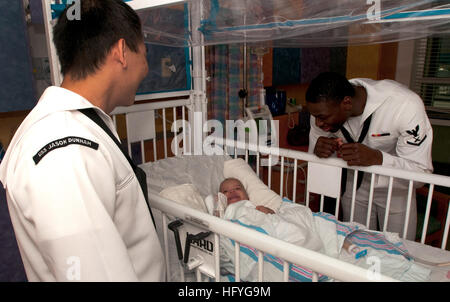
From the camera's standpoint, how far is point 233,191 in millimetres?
2307

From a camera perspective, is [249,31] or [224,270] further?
[249,31]

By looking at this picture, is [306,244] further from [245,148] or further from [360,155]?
[245,148]

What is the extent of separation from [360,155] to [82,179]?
1.48 m

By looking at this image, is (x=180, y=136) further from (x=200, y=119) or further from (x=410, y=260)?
(x=410, y=260)

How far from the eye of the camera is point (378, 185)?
193 centimetres

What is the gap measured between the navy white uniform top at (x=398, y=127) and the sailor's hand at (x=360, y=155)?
0.07m

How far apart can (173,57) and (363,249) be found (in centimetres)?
188

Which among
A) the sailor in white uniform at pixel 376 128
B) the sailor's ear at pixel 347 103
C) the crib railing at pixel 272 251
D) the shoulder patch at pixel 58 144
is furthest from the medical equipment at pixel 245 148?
the shoulder patch at pixel 58 144

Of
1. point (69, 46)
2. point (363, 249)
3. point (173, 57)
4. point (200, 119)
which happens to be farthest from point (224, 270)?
point (173, 57)

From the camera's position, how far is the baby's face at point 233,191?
2.27m

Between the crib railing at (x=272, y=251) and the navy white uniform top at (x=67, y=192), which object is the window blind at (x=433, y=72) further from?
the navy white uniform top at (x=67, y=192)

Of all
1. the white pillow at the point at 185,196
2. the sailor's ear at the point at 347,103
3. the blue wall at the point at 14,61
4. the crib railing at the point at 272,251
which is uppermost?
the blue wall at the point at 14,61

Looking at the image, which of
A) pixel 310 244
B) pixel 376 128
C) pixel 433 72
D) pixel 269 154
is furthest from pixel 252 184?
pixel 433 72

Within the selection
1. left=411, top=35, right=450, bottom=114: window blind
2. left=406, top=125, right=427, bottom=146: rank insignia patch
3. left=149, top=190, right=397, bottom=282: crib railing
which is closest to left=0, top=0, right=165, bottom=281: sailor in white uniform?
left=149, top=190, right=397, bottom=282: crib railing
